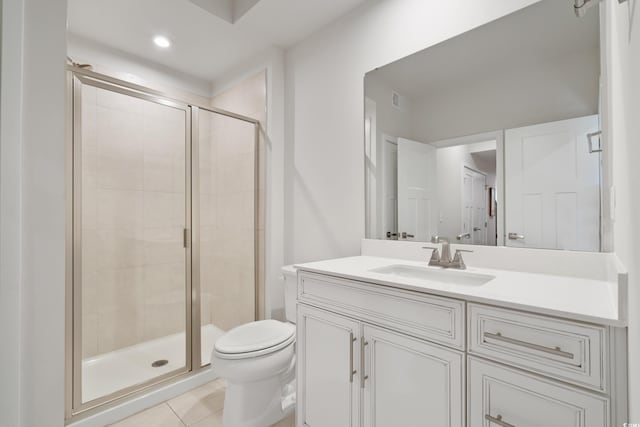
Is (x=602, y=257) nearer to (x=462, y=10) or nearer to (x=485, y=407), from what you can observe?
(x=485, y=407)

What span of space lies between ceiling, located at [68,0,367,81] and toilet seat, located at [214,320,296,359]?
201 centimetres

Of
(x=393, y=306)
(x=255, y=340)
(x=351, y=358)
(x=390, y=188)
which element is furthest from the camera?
(x=390, y=188)

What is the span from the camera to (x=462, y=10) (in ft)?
4.59

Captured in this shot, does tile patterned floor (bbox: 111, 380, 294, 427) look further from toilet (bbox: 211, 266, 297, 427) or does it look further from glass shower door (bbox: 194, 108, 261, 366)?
glass shower door (bbox: 194, 108, 261, 366)

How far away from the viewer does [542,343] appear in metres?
0.74

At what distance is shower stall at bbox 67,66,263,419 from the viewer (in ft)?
5.97

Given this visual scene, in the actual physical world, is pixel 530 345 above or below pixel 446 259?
below

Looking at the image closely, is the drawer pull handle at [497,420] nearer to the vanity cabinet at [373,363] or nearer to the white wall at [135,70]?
the vanity cabinet at [373,363]

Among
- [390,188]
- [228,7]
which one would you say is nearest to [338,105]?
[390,188]

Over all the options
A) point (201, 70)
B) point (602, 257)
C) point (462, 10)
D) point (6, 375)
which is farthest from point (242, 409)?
point (201, 70)

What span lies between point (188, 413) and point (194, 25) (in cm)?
252

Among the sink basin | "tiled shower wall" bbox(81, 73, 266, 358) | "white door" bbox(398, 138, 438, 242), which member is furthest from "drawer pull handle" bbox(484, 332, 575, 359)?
"tiled shower wall" bbox(81, 73, 266, 358)

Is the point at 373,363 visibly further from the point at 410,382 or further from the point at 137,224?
the point at 137,224

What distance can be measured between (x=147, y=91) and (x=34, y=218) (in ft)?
3.43
